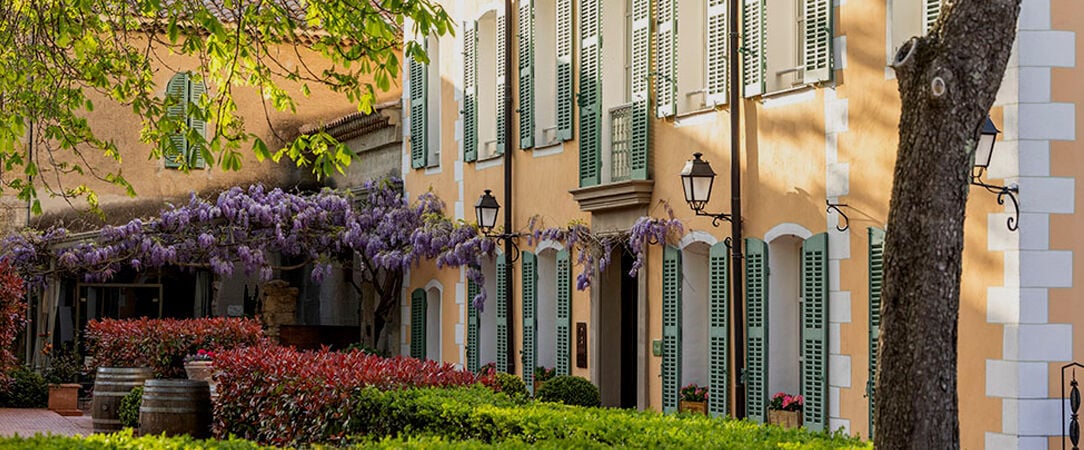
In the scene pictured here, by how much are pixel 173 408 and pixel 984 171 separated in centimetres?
691

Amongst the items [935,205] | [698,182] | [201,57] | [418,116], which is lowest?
[935,205]

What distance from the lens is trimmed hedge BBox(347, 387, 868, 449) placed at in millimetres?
8703

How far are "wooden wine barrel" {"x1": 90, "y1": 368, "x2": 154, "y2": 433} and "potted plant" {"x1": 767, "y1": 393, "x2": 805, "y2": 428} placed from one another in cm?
637

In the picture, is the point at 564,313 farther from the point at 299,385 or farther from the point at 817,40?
the point at 299,385

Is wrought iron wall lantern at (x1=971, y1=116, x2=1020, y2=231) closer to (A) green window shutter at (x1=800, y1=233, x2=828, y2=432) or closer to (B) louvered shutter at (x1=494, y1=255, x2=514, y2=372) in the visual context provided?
(A) green window shutter at (x1=800, y1=233, x2=828, y2=432)

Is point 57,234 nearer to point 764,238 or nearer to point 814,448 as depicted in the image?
point 764,238

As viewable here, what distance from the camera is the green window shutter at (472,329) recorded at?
21.3 meters

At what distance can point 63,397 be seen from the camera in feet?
75.4

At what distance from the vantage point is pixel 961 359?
484 inches

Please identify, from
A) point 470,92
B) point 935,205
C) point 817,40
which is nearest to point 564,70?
point 470,92

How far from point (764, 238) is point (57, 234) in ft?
44.2

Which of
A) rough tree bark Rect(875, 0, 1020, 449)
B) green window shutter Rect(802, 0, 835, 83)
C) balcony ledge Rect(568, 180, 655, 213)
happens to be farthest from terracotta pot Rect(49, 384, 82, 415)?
rough tree bark Rect(875, 0, 1020, 449)

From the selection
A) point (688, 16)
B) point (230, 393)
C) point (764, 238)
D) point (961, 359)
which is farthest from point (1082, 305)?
point (230, 393)

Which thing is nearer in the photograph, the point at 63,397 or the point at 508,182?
the point at 508,182
